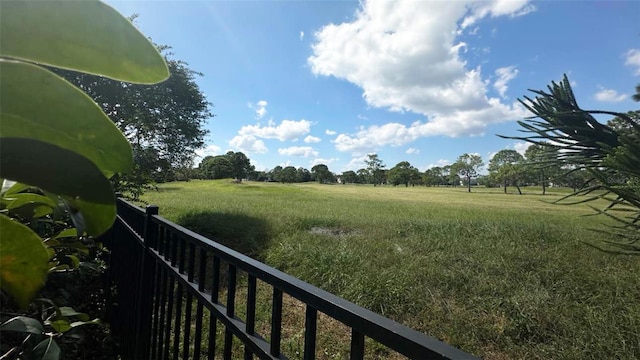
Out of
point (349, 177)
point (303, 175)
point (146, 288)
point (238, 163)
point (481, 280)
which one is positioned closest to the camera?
point (146, 288)

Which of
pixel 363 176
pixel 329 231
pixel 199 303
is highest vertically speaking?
pixel 363 176

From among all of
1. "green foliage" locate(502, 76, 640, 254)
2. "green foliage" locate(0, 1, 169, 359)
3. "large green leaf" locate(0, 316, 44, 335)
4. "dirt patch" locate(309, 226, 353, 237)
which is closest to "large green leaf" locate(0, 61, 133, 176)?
"green foliage" locate(0, 1, 169, 359)

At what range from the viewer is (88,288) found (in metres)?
2.89

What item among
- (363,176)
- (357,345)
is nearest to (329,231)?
(357,345)

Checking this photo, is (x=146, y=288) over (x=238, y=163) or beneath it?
beneath

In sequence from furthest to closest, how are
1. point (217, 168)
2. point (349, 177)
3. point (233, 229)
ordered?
point (349, 177)
point (217, 168)
point (233, 229)

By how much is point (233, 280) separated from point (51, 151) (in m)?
0.94

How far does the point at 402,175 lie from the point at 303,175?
19.3 meters

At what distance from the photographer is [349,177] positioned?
80.1 metres

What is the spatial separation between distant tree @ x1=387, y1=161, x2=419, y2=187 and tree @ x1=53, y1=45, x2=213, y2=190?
60.1 metres

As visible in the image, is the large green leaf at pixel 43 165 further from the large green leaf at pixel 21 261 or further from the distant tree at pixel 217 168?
the distant tree at pixel 217 168

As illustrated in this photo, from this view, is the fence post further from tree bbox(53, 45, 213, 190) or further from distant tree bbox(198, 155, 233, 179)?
distant tree bbox(198, 155, 233, 179)

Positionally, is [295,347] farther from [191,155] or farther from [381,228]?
[191,155]

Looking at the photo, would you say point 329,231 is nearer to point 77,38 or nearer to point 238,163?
point 77,38
